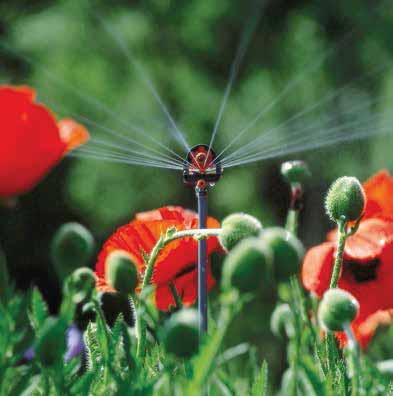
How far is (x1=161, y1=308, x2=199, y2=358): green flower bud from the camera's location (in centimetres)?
37

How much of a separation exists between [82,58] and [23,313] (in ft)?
9.86

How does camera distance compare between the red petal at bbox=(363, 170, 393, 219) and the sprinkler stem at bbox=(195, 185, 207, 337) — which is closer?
the sprinkler stem at bbox=(195, 185, 207, 337)

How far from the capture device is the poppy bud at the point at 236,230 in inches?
17.4

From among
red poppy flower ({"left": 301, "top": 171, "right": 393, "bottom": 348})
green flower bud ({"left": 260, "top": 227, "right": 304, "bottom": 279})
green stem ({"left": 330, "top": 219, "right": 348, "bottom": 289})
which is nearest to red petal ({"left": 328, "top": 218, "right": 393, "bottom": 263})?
red poppy flower ({"left": 301, "top": 171, "right": 393, "bottom": 348})

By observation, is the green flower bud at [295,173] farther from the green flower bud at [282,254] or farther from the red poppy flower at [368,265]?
the green flower bud at [282,254]

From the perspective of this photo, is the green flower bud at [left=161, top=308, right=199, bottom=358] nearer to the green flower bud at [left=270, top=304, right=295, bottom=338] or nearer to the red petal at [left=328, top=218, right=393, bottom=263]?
the green flower bud at [left=270, top=304, right=295, bottom=338]

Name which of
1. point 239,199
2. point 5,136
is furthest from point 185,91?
point 5,136

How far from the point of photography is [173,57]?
11.8 ft

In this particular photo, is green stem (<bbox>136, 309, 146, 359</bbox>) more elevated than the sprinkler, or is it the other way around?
the sprinkler

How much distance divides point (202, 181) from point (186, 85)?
9.98ft

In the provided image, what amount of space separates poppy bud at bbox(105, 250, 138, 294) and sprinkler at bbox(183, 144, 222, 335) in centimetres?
3

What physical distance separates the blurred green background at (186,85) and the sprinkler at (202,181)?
102 inches

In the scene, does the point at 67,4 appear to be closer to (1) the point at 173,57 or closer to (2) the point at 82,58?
(2) the point at 82,58

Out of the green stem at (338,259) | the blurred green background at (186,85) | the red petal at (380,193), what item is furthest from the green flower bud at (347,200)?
the blurred green background at (186,85)
